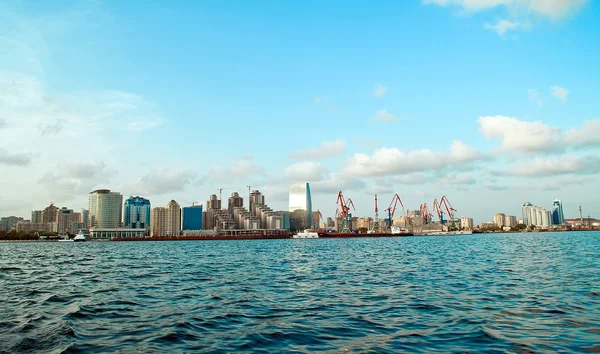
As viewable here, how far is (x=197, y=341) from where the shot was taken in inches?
621

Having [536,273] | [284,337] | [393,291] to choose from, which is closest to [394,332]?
[284,337]

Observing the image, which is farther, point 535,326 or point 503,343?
point 535,326

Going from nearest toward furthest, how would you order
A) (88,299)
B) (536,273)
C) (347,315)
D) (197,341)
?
1. (197,341)
2. (347,315)
3. (88,299)
4. (536,273)

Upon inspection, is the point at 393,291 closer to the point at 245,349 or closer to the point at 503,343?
the point at 503,343

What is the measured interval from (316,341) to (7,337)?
12328 millimetres

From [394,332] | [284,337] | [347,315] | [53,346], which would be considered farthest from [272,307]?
[53,346]

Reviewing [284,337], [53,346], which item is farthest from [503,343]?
[53,346]

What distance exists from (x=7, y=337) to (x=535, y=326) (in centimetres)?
2154

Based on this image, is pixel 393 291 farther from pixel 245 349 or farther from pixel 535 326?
pixel 245 349

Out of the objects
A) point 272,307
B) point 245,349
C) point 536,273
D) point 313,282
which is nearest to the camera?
point 245,349

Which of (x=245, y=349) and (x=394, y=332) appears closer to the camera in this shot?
(x=245, y=349)

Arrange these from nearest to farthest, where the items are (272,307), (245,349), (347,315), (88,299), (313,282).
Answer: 1. (245,349)
2. (347,315)
3. (272,307)
4. (88,299)
5. (313,282)

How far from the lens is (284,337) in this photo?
52.8 feet

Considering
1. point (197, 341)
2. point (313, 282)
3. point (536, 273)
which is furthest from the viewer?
point (536, 273)
